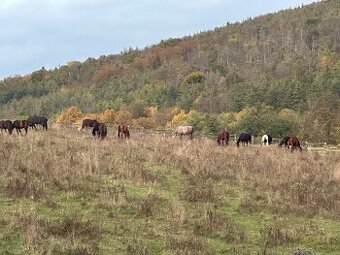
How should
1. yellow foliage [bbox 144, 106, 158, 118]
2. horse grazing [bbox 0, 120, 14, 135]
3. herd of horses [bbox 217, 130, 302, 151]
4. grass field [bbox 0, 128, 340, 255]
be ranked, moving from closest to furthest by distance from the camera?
grass field [bbox 0, 128, 340, 255] < horse grazing [bbox 0, 120, 14, 135] < herd of horses [bbox 217, 130, 302, 151] < yellow foliage [bbox 144, 106, 158, 118]

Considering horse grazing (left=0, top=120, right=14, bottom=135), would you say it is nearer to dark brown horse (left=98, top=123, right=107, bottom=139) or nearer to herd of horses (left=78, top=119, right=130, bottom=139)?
herd of horses (left=78, top=119, right=130, bottom=139)

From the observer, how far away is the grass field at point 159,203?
11.8 meters

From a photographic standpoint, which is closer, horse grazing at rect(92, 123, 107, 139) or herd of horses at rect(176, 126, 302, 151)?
horse grazing at rect(92, 123, 107, 139)

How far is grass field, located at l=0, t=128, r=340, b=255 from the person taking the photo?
38.8 ft

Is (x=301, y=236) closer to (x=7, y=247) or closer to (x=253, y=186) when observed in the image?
(x=253, y=186)

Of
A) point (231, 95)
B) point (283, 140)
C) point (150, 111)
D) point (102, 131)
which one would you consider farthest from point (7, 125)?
point (231, 95)

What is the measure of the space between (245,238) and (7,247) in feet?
18.7

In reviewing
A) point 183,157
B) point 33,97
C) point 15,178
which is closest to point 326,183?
point 183,157

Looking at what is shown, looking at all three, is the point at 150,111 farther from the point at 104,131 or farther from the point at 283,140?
the point at 104,131

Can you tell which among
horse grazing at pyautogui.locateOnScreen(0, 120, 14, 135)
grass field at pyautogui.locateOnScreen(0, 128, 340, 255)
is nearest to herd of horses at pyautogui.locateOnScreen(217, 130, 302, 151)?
grass field at pyautogui.locateOnScreen(0, 128, 340, 255)

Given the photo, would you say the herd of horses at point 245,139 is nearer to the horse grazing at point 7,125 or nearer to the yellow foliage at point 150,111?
the horse grazing at point 7,125

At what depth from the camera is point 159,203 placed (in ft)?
49.9

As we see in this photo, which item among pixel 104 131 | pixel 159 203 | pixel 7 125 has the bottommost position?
pixel 159 203

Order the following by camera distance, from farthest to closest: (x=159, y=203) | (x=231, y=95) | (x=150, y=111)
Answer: (x=231, y=95) < (x=150, y=111) < (x=159, y=203)
